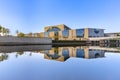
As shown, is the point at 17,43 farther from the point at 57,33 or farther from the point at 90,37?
the point at 57,33

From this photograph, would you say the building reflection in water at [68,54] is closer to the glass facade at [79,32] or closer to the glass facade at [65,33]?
the glass facade at [79,32]

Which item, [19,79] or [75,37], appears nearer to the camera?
[19,79]

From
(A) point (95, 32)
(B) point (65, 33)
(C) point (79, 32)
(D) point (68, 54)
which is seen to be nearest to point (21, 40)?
(D) point (68, 54)

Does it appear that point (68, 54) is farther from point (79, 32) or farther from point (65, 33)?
point (65, 33)

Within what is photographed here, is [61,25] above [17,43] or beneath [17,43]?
above

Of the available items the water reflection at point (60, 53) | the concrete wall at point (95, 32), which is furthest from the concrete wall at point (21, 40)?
the concrete wall at point (95, 32)

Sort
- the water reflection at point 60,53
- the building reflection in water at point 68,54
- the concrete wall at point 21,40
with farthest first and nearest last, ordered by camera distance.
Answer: the concrete wall at point 21,40
the water reflection at point 60,53
the building reflection in water at point 68,54

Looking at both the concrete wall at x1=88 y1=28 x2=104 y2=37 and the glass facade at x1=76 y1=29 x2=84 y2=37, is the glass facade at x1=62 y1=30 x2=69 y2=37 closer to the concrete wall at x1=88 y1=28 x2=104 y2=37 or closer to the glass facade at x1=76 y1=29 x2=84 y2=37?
the glass facade at x1=76 y1=29 x2=84 y2=37

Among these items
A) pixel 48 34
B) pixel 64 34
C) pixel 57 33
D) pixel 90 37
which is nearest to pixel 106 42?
pixel 90 37

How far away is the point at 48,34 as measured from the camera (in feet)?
254

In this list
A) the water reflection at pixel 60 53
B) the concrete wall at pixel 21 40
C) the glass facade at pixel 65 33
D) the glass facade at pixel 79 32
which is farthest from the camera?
the glass facade at pixel 65 33

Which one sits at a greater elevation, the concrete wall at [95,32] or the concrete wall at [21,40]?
the concrete wall at [95,32]

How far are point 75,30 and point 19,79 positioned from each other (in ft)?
188

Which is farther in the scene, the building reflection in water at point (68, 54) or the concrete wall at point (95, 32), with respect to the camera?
the concrete wall at point (95, 32)
